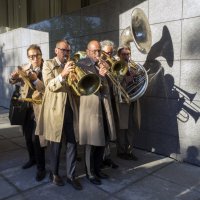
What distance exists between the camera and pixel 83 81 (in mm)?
3248

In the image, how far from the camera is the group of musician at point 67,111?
3496 millimetres

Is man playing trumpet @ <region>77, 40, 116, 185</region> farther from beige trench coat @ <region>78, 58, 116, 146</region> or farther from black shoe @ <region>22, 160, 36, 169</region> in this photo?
black shoe @ <region>22, 160, 36, 169</region>

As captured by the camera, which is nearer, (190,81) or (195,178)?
(195,178)

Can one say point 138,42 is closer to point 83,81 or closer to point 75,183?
point 83,81

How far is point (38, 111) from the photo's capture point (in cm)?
393

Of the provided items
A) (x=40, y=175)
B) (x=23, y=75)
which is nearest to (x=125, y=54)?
(x=23, y=75)

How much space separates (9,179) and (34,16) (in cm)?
691

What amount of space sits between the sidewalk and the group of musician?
0.50 feet

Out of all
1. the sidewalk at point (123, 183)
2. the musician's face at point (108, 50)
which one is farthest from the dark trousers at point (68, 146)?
the musician's face at point (108, 50)

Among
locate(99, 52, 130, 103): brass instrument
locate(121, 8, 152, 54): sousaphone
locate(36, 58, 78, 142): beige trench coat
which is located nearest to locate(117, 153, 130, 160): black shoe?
locate(99, 52, 130, 103): brass instrument

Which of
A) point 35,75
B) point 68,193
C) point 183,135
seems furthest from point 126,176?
point 35,75

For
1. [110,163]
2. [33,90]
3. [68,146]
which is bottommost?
[110,163]

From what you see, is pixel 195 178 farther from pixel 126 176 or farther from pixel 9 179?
pixel 9 179

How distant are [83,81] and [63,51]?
1.73ft
